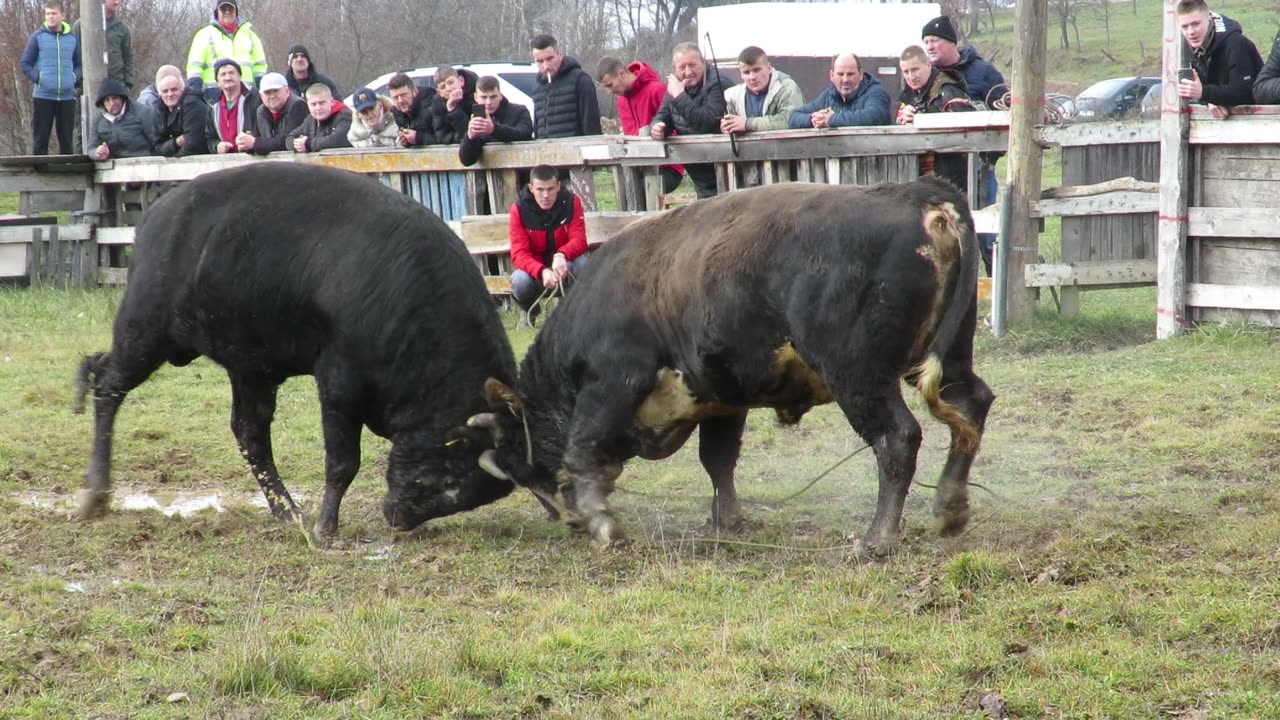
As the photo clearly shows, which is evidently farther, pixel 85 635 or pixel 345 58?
pixel 345 58

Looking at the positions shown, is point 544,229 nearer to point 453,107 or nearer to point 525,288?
point 525,288

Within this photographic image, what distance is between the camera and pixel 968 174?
1079cm

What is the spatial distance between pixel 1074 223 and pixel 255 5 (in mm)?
27749

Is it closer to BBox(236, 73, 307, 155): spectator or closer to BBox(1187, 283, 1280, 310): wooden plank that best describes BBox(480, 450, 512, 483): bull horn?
BBox(1187, 283, 1280, 310): wooden plank

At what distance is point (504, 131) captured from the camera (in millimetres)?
12281

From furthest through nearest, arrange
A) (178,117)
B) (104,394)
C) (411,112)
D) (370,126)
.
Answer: (178,117) → (370,126) → (411,112) → (104,394)

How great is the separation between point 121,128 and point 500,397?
1038cm

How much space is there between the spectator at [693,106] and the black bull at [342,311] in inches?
200

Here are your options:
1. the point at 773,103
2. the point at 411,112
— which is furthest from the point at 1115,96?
the point at 411,112

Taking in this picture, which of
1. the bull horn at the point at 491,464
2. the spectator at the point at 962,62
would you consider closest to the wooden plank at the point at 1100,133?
the spectator at the point at 962,62

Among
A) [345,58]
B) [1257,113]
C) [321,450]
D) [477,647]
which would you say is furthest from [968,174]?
[345,58]

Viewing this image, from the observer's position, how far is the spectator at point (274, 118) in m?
13.6

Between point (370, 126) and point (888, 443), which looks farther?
point (370, 126)

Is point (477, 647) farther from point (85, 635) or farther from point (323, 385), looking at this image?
point (323, 385)
